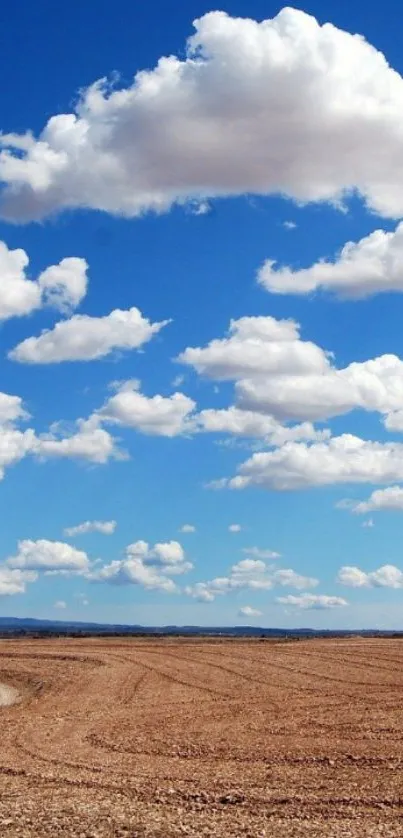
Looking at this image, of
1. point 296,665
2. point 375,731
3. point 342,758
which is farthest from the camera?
point 296,665

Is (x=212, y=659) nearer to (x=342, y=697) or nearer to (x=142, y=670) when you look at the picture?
(x=142, y=670)

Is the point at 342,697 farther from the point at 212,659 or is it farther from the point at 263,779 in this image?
the point at 212,659

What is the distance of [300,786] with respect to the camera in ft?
57.1

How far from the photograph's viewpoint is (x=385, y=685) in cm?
3456

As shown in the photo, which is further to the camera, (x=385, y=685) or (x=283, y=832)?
(x=385, y=685)

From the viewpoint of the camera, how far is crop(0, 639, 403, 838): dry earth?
49.4ft

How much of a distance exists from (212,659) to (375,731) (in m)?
29.1

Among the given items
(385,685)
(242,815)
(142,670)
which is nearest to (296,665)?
(142,670)

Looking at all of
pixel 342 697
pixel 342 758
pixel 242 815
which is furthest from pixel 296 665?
pixel 242 815

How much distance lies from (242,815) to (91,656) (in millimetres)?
40264

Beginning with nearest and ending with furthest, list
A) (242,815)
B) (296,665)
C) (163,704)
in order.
A: 1. (242,815)
2. (163,704)
3. (296,665)

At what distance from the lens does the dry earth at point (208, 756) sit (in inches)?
593

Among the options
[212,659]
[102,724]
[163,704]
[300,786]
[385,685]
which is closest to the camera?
[300,786]

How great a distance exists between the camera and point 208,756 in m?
21.1
